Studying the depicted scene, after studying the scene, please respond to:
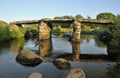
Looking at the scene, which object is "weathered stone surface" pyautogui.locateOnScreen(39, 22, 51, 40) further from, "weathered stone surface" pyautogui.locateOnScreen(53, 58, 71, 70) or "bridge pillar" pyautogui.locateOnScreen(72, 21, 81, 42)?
"weathered stone surface" pyautogui.locateOnScreen(53, 58, 71, 70)

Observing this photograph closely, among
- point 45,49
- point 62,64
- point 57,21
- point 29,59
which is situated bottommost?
point 45,49

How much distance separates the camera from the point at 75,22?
79375mm

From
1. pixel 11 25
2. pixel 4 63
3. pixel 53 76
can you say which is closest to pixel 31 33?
pixel 11 25

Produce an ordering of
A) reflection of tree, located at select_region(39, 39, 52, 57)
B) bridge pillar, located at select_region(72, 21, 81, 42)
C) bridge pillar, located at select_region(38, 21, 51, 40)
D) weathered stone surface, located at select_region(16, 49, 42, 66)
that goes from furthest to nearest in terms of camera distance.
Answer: bridge pillar, located at select_region(38, 21, 51, 40)
bridge pillar, located at select_region(72, 21, 81, 42)
reflection of tree, located at select_region(39, 39, 52, 57)
weathered stone surface, located at select_region(16, 49, 42, 66)

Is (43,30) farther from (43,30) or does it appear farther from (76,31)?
(76,31)

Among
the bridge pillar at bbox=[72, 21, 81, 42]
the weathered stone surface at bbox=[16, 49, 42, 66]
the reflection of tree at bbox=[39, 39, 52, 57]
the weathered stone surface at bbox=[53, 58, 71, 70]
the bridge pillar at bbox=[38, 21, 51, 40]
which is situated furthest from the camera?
the bridge pillar at bbox=[38, 21, 51, 40]

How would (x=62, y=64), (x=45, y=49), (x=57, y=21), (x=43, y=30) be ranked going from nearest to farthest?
(x=62, y=64), (x=45, y=49), (x=57, y=21), (x=43, y=30)

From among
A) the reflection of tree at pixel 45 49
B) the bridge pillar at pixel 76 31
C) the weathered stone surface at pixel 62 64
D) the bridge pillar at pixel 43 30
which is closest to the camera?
the weathered stone surface at pixel 62 64

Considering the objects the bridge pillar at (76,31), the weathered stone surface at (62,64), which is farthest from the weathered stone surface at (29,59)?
the bridge pillar at (76,31)

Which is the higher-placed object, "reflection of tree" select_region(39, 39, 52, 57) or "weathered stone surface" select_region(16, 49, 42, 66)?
"weathered stone surface" select_region(16, 49, 42, 66)

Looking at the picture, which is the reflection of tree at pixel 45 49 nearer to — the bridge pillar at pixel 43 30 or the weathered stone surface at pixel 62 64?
the weathered stone surface at pixel 62 64

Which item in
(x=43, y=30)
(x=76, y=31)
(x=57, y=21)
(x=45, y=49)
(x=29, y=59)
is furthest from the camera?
(x=43, y=30)

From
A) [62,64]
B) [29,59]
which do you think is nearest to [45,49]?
[29,59]

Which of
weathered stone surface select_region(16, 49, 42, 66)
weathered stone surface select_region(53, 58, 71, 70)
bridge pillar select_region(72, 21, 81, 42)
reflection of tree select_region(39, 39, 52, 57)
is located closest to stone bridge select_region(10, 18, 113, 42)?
bridge pillar select_region(72, 21, 81, 42)
